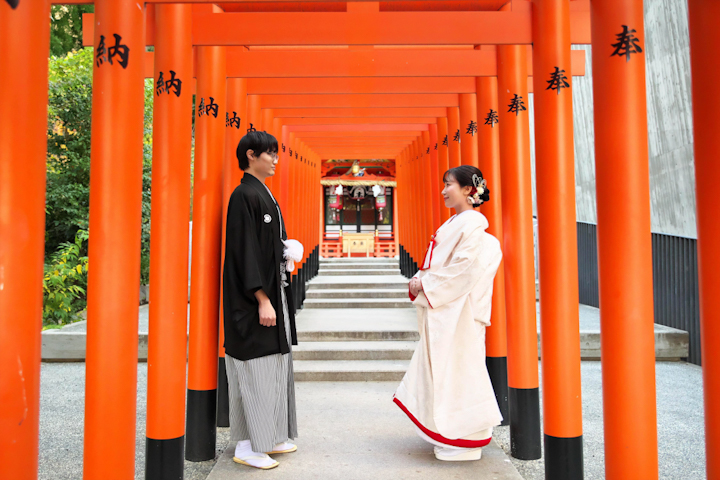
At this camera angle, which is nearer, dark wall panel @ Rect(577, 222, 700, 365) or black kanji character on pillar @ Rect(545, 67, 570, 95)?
black kanji character on pillar @ Rect(545, 67, 570, 95)

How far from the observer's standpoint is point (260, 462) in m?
3.00

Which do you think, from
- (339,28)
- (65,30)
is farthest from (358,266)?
(65,30)

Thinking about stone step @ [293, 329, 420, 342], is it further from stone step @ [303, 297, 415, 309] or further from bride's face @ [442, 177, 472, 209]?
bride's face @ [442, 177, 472, 209]

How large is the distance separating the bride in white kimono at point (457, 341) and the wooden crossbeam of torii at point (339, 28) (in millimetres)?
880

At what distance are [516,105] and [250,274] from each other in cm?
211

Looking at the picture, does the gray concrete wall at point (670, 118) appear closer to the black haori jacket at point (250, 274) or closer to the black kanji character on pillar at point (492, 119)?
the black kanji character on pillar at point (492, 119)

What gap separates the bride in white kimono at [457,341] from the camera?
3092 mm

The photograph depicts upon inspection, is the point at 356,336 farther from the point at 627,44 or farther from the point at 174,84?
the point at 627,44

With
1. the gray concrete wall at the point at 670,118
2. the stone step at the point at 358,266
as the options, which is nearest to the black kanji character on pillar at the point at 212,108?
the gray concrete wall at the point at 670,118

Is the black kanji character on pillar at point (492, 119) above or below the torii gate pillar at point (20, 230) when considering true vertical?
above

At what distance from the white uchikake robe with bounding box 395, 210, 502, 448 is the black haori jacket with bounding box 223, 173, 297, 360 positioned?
0.88 meters

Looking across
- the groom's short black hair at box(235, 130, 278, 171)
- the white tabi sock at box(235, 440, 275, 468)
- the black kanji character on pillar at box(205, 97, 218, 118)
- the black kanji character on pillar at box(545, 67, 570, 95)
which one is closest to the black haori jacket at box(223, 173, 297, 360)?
the groom's short black hair at box(235, 130, 278, 171)

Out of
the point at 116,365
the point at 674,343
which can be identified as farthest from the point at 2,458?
the point at 674,343

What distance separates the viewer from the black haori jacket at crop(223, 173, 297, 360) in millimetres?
2934
